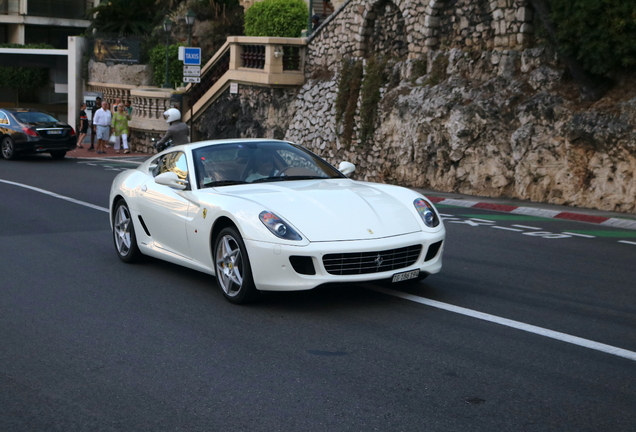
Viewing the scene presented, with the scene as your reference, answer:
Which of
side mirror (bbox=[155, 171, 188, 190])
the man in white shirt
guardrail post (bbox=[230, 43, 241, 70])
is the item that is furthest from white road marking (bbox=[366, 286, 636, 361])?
the man in white shirt

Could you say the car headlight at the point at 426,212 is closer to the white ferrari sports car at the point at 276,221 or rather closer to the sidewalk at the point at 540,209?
the white ferrari sports car at the point at 276,221

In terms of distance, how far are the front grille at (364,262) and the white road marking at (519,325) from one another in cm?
51

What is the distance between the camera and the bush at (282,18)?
31.8 metres

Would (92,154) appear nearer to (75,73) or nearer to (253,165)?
(75,73)

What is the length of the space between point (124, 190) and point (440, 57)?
12664 mm

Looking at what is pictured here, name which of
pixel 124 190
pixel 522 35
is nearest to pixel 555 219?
pixel 522 35

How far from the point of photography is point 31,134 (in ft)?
86.3

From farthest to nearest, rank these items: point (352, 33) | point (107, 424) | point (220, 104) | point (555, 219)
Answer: point (220, 104) < point (352, 33) < point (555, 219) < point (107, 424)

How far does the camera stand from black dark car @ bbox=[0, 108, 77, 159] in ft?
86.2

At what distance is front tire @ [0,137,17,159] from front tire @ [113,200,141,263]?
18312 mm

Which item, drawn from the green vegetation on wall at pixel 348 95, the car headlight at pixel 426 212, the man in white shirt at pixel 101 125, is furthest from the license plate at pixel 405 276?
the man in white shirt at pixel 101 125

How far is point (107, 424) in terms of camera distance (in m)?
4.55

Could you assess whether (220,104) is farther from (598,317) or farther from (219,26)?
(598,317)

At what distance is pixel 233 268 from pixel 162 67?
101 feet
